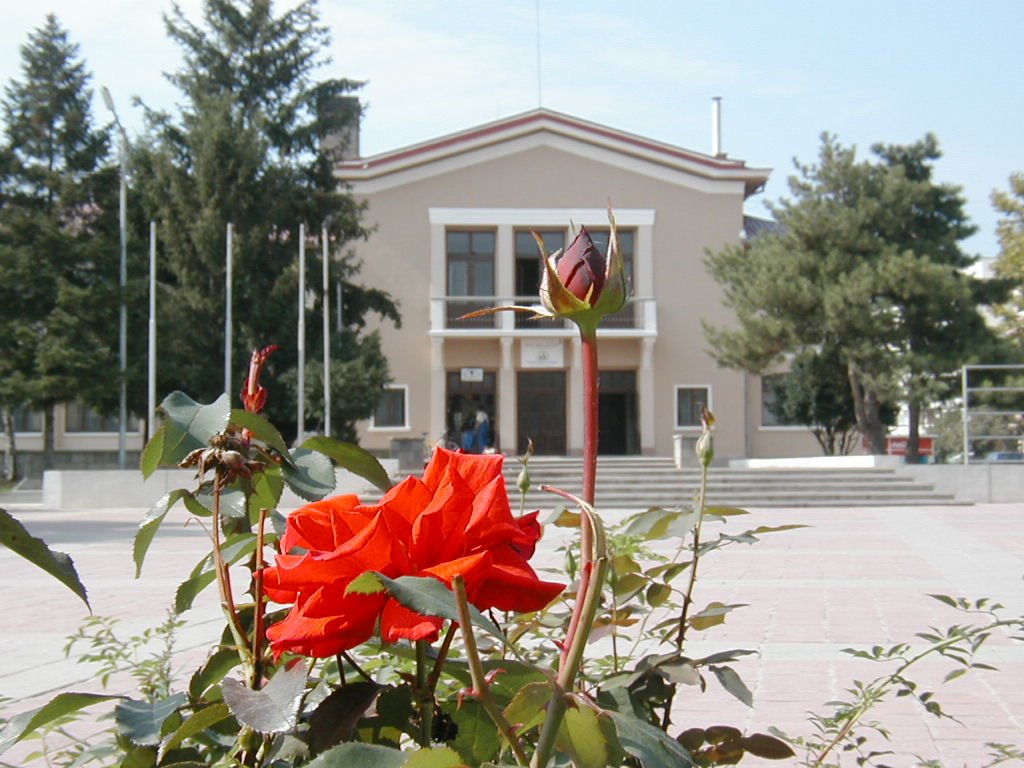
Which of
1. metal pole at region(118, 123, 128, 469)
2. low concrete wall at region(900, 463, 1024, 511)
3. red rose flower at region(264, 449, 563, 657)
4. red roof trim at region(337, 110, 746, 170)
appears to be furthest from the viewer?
red roof trim at region(337, 110, 746, 170)

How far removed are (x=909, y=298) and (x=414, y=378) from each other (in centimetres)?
1422

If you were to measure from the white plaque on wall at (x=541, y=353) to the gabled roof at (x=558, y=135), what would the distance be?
576cm

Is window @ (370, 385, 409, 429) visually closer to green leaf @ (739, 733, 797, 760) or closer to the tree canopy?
the tree canopy

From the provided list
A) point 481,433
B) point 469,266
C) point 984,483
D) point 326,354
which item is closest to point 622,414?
point 481,433

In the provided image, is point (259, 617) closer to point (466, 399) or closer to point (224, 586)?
point (224, 586)

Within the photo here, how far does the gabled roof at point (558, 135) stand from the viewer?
112 ft

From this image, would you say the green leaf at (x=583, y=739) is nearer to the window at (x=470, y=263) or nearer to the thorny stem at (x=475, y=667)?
the thorny stem at (x=475, y=667)

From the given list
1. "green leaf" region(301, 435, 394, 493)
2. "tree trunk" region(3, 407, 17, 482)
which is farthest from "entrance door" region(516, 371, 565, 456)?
"green leaf" region(301, 435, 394, 493)

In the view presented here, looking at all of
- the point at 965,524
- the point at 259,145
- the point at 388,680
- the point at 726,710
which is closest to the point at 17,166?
the point at 259,145

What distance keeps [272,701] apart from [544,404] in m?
33.7

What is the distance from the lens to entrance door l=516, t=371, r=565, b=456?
1356 inches

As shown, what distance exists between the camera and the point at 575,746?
2.47ft

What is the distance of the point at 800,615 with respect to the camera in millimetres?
7590

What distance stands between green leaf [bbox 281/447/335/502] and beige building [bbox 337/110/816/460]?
32.7 meters
